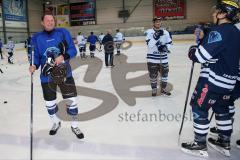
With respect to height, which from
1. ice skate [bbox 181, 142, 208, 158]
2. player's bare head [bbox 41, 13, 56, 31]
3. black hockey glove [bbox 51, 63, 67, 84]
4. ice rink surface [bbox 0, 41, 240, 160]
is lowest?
ice rink surface [bbox 0, 41, 240, 160]

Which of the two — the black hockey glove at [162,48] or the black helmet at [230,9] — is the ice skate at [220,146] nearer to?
the black helmet at [230,9]

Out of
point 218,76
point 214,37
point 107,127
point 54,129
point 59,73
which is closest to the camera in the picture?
point 214,37

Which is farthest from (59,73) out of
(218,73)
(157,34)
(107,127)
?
(157,34)

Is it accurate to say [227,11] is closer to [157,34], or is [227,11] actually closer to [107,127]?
[107,127]

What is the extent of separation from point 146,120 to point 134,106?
2.88 feet

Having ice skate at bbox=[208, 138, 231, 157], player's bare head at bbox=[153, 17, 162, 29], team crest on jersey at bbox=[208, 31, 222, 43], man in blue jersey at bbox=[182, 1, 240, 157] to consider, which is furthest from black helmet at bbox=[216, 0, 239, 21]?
player's bare head at bbox=[153, 17, 162, 29]

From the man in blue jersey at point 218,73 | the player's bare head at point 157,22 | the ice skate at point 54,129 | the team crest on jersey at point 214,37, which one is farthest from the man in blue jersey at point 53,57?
the player's bare head at point 157,22

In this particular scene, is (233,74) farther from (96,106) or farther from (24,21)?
(24,21)

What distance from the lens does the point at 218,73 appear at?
8.82ft

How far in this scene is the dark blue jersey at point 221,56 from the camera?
2555mm

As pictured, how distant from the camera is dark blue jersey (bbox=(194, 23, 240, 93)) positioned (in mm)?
2555

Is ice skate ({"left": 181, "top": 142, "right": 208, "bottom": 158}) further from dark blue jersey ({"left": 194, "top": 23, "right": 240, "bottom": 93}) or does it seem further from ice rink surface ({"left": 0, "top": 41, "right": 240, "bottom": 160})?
dark blue jersey ({"left": 194, "top": 23, "right": 240, "bottom": 93})

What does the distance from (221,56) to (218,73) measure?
0.15 m

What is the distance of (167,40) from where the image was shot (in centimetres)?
538
